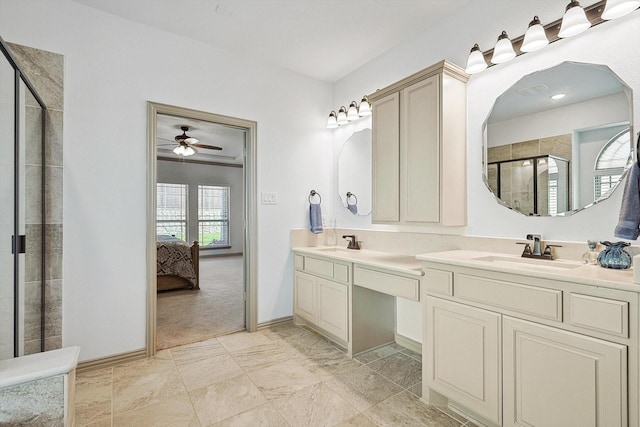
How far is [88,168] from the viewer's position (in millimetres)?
2439

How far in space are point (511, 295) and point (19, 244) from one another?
8.82ft

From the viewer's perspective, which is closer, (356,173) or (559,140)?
(559,140)

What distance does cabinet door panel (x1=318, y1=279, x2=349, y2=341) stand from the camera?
2682mm

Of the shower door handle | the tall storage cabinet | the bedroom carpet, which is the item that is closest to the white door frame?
the bedroom carpet

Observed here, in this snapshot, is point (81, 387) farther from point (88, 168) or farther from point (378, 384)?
point (378, 384)

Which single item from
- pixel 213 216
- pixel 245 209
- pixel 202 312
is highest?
pixel 245 209

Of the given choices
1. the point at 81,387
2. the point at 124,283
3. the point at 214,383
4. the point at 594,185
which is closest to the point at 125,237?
the point at 124,283

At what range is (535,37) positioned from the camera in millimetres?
1854

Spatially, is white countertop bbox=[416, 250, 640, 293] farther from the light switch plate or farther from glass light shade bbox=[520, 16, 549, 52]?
the light switch plate

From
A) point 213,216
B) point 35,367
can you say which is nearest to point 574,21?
point 35,367

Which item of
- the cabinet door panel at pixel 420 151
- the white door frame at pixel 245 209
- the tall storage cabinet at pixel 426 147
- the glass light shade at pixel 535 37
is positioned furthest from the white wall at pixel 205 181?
the glass light shade at pixel 535 37

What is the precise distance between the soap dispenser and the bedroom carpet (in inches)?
113

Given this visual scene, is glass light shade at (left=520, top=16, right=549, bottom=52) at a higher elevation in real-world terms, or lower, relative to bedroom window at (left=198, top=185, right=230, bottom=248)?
higher

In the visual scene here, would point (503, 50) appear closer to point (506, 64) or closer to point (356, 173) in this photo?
point (506, 64)
